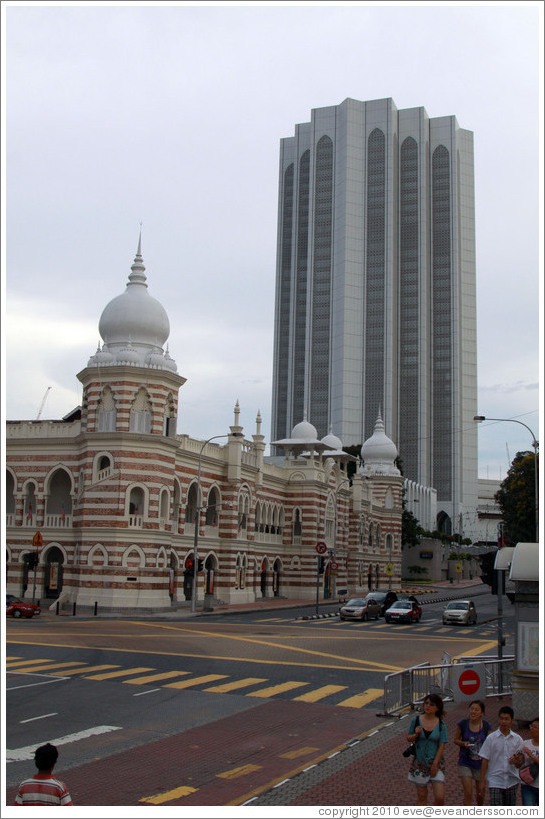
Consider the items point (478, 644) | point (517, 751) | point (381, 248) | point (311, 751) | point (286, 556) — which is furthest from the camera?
point (381, 248)

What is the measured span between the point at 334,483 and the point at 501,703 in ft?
164

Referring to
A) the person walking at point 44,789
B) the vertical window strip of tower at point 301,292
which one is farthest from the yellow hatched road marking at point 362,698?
the vertical window strip of tower at point 301,292

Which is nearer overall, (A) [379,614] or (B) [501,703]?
(B) [501,703]

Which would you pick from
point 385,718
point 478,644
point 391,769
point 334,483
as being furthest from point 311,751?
point 334,483

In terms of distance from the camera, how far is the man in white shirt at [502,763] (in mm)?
9586

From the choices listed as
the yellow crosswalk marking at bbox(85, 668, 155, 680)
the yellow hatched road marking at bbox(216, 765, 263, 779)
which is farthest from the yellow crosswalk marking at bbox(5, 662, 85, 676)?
the yellow hatched road marking at bbox(216, 765, 263, 779)

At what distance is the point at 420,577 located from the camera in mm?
103875

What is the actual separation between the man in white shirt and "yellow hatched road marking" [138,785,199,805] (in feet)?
14.1

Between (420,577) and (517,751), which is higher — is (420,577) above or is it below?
below

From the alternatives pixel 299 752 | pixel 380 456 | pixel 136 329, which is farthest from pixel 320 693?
pixel 380 456

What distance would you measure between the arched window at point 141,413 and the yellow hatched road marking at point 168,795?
34.5 metres

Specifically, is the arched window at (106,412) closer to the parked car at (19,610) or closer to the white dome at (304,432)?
the parked car at (19,610)

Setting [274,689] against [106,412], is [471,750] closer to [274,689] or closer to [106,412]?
[274,689]

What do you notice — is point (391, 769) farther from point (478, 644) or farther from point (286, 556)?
point (286, 556)
